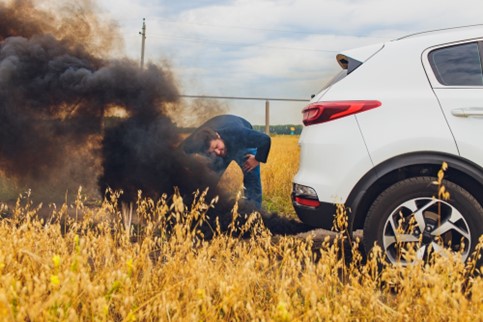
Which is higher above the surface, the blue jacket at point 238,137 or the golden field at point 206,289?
the blue jacket at point 238,137

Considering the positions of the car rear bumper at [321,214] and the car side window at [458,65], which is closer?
the car side window at [458,65]

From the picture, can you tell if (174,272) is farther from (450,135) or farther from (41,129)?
(41,129)

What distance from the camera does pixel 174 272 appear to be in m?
2.96

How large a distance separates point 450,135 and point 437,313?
1.59m

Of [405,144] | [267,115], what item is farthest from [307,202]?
[267,115]

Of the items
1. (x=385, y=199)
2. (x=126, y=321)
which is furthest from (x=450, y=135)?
(x=126, y=321)

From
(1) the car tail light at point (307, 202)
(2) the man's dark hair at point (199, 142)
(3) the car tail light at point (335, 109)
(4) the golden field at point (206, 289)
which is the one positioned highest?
(3) the car tail light at point (335, 109)

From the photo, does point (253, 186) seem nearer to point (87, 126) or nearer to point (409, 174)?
point (87, 126)

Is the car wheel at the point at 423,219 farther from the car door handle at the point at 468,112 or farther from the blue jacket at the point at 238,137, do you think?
the blue jacket at the point at 238,137

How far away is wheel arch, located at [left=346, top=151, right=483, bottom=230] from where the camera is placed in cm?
354

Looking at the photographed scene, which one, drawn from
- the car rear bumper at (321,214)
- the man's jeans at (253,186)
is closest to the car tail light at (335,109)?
the car rear bumper at (321,214)

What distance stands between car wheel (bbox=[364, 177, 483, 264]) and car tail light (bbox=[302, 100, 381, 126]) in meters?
0.63

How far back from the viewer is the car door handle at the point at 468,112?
3.49 m


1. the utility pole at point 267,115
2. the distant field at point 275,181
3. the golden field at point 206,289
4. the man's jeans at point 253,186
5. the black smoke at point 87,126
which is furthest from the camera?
the utility pole at point 267,115
